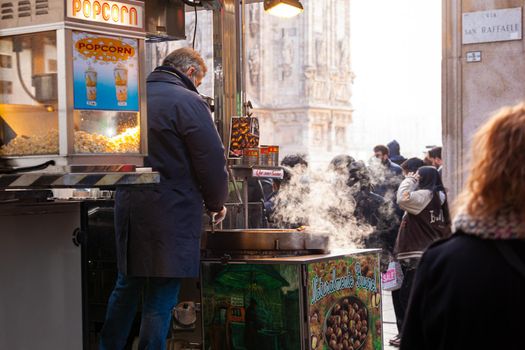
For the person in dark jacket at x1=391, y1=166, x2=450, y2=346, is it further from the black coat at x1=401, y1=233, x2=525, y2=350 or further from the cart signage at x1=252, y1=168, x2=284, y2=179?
the black coat at x1=401, y1=233, x2=525, y2=350

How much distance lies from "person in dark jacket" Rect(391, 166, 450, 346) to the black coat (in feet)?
16.1

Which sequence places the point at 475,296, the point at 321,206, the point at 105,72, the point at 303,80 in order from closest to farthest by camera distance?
the point at 475,296 < the point at 105,72 < the point at 321,206 < the point at 303,80

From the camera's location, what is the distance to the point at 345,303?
16.6 feet

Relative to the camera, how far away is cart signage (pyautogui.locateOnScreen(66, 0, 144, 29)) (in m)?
3.82

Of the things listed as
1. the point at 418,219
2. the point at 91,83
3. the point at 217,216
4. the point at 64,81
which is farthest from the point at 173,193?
the point at 418,219

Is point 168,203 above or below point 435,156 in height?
below

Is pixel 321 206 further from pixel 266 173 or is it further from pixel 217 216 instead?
pixel 217 216

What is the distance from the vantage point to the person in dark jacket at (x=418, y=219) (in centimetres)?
689

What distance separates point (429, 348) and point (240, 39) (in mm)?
4436

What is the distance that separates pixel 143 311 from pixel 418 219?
3.02 m

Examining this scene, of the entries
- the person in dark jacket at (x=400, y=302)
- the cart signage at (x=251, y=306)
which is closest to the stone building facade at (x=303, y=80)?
the person in dark jacket at (x=400, y=302)

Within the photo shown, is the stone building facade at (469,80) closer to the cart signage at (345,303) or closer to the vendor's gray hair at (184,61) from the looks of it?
the cart signage at (345,303)

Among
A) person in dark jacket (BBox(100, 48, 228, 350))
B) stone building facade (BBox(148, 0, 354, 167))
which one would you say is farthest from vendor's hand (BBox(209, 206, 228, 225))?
stone building facade (BBox(148, 0, 354, 167))

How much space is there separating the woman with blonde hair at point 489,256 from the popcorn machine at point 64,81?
2.15m
